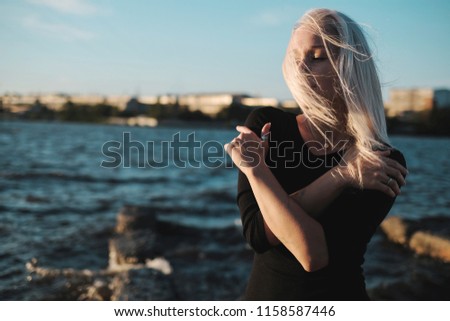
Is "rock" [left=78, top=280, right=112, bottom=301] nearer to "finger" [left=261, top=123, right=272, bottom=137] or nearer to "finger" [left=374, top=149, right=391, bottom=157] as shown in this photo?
"finger" [left=261, top=123, right=272, bottom=137]

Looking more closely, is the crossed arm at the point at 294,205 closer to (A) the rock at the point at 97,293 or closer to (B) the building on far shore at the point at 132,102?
(A) the rock at the point at 97,293

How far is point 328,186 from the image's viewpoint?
132 centimetres

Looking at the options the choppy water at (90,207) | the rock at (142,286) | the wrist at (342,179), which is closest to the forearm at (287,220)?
the wrist at (342,179)

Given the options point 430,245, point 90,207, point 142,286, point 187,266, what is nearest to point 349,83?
point 142,286

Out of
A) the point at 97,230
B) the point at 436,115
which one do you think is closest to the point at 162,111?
the point at 436,115

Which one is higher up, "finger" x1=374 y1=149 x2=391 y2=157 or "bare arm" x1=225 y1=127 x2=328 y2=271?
"finger" x1=374 y1=149 x2=391 y2=157

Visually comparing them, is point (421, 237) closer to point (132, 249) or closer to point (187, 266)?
point (187, 266)

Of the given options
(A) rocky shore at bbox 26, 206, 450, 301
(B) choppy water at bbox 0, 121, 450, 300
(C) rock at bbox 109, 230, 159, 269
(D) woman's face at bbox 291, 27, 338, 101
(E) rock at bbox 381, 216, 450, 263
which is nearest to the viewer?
(D) woman's face at bbox 291, 27, 338, 101

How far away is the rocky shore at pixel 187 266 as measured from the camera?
4523mm

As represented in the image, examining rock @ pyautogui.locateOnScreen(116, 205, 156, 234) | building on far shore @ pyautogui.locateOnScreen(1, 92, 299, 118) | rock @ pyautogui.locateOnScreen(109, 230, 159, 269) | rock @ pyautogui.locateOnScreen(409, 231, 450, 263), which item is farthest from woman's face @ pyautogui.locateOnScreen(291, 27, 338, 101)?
building on far shore @ pyautogui.locateOnScreen(1, 92, 299, 118)

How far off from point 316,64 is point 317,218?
52cm

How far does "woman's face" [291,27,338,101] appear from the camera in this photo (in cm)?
138

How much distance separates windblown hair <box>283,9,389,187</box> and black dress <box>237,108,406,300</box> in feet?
0.35
